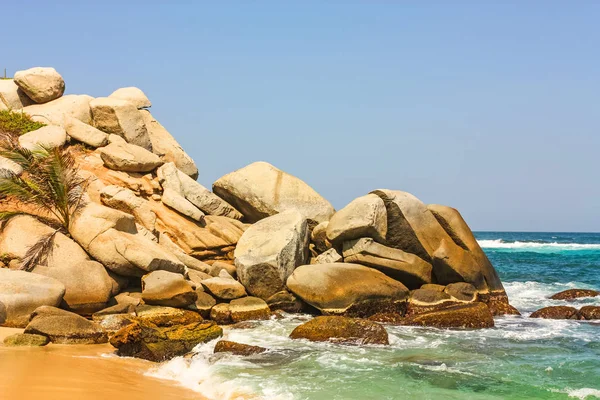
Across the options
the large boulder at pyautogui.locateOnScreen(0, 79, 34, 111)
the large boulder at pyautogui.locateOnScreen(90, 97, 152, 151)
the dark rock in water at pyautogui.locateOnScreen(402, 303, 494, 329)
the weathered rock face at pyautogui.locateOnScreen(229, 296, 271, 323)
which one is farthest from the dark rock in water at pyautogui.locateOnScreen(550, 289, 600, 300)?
the large boulder at pyautogui.locateOnScreen(0, 79, 34, 111)

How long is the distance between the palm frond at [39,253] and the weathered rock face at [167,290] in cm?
251

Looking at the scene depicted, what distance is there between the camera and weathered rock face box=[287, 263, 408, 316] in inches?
663

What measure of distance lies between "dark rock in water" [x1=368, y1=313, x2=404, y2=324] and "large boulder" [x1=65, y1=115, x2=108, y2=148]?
1135cm

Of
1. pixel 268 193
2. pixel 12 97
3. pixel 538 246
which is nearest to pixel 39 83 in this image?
pixel 12 97

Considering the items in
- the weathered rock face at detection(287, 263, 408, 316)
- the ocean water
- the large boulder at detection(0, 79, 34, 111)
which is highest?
the large boulder at detection(0, 79, 34, 111)

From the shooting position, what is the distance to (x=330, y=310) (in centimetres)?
1686

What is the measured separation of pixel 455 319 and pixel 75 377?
10.1m

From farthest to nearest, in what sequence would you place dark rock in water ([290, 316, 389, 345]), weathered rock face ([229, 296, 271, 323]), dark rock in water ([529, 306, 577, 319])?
dark rock in water ([529, 306, 577, 319])
weathered rock face ([229, 296, 271, 323])
dark rock in water ([290, 316, 389, 345])

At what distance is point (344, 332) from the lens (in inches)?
553

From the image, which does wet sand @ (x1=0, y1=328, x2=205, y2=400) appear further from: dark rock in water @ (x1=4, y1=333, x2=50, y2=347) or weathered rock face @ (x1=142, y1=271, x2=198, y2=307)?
weathered rock face @ (x1=142, y1=271, x2=198, y2=307)

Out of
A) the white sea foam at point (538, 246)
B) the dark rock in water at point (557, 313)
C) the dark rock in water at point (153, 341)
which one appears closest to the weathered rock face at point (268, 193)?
the dark rock in water at point (557, 313)

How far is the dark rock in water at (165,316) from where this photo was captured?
14679mm

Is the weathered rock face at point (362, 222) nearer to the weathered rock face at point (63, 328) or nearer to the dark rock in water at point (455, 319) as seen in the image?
the dark rock in water at point (455, 319)

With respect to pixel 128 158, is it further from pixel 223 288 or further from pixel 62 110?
pixel 223 288
